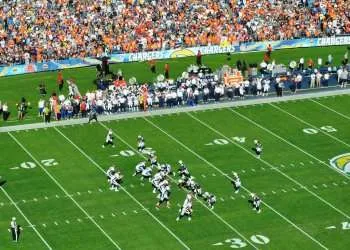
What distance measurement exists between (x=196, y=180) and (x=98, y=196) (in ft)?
15.5

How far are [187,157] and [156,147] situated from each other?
201 centimetres

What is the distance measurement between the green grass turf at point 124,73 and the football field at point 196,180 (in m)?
6.42

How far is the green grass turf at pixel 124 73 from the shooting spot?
206 feet

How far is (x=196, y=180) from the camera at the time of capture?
4969 cm

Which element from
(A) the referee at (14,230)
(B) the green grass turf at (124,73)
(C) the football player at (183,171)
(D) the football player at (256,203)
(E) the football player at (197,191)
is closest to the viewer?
(A) the referee at (14,230)

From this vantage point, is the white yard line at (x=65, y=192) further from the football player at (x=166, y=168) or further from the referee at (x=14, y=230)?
the football player at (x=166, y=168)

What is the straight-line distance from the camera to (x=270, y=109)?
60.6 metres

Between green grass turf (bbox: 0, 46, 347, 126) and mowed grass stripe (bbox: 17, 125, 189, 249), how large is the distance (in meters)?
4.30

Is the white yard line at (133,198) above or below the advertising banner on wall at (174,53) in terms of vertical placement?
below

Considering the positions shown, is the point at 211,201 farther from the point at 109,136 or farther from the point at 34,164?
the point at 34,164

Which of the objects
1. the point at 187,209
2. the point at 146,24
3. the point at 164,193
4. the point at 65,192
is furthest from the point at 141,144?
the point at 146,24

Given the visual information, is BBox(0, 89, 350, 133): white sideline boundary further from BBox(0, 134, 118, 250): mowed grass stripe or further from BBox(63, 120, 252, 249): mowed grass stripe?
BBox(0, 134, 118, 250): mowed grass stripe

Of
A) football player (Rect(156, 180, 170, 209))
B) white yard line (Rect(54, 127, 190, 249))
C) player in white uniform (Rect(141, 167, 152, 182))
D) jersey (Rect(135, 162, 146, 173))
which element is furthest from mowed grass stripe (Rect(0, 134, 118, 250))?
player in white uniform (Rect(141, 167, 152, 182))

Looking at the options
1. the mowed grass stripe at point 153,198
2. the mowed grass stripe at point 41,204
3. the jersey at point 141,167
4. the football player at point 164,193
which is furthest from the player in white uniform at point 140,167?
the mowed grass stripe at point 41,204
